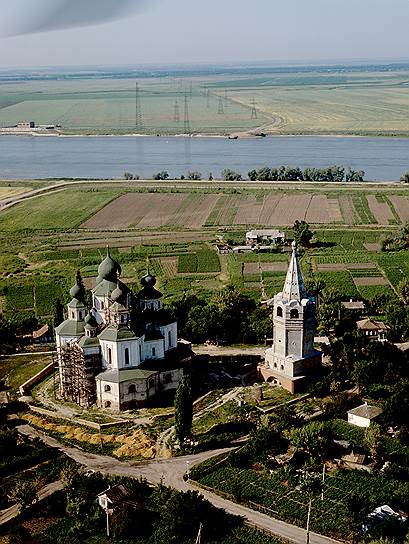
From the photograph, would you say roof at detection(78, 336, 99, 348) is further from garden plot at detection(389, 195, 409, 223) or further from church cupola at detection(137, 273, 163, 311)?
garden plot at detection(389, 195, 409, 223)

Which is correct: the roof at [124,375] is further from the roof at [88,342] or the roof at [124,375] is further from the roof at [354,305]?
the roof at [354,305]

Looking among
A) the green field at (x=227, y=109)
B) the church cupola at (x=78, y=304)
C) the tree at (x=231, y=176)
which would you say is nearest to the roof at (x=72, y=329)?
the church cupola at (x=78, y=304)

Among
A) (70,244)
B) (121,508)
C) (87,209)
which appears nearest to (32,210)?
(87,209)

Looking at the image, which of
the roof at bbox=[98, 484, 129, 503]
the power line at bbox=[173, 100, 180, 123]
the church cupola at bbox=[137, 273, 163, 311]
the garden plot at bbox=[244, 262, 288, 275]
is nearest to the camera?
the roof at bbox=[98, 484, 129, 503]

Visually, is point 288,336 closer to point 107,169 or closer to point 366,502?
point 366,502

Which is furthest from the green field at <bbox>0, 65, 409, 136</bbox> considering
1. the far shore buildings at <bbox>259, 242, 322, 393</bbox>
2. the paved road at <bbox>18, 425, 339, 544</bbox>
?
the paved road at <bbox>18, 425, 339, 544</bbox>

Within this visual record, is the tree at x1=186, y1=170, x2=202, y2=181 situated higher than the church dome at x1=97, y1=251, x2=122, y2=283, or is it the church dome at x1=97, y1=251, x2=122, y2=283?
the church dome at x1=97, y1=251, x2=122, y2=283

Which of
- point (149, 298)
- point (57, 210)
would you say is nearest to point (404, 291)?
point (149, 298)

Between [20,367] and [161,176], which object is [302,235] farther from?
[161,176]
